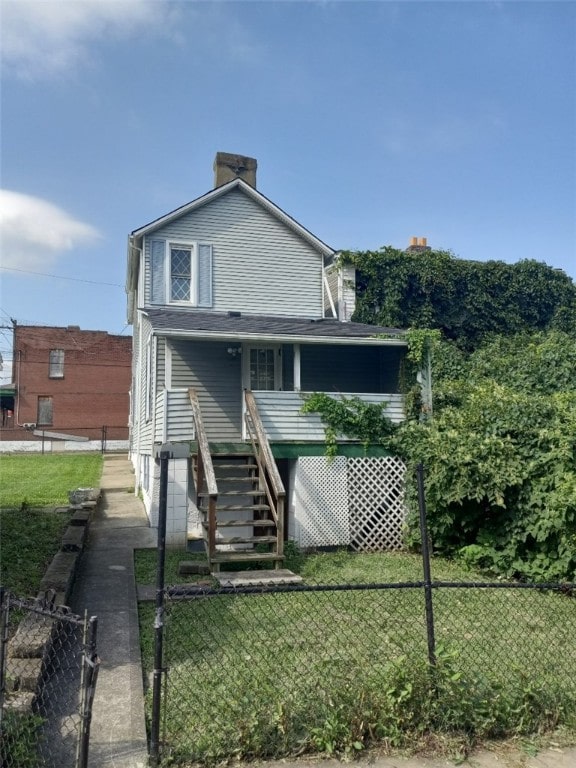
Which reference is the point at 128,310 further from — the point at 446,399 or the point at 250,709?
the point at 250,709

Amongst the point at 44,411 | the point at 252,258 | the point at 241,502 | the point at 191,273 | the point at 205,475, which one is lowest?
the point at 241,502

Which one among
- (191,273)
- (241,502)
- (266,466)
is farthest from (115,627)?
(191,273)

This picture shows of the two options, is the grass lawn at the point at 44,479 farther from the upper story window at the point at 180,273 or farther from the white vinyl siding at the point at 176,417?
the upper story window at the point at 180,273

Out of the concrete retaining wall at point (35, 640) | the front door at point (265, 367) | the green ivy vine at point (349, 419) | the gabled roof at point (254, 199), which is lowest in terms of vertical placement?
the concrete retaining wall at point (35, 640)

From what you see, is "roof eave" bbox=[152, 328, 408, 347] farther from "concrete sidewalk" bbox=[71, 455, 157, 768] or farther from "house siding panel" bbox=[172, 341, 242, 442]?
"concrete sidewalk" bbox=[71, 455, 157, 768]

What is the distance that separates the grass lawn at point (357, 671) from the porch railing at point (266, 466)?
1.56 m

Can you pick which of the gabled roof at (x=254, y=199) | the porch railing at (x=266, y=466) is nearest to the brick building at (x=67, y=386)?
the gabled roof at (x=254, y=199)

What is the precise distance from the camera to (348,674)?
4.39m

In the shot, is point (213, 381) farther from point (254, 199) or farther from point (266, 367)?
point (254, 199)

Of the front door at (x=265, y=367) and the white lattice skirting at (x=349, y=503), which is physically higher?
the front door at (x=265, y=367)

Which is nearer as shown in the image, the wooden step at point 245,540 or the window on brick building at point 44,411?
the wooden step at point 245,540

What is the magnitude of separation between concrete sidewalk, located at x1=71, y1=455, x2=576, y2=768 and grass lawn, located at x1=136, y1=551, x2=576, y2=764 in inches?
5.7

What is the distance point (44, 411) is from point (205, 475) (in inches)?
1121

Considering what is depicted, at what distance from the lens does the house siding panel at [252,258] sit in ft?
51.9
